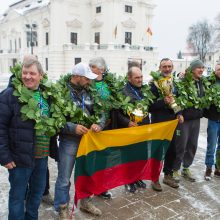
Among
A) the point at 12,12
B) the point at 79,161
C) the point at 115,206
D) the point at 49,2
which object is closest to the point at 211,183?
the point at 115,206

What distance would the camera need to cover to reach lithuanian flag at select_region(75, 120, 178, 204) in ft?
14.0

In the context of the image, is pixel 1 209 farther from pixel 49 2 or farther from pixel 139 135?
pixel 49 2

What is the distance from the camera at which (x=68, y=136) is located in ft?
13.3

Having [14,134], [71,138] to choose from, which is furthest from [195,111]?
[14,134]

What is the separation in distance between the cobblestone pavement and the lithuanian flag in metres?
0.28

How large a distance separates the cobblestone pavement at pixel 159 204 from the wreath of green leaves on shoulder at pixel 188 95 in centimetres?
145

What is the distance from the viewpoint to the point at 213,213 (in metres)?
4.46

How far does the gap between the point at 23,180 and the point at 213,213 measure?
279 centimetres

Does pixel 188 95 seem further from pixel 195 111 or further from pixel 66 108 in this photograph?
A: pixel 66 108

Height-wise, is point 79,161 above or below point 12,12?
below

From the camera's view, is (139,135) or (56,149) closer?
(56,149)

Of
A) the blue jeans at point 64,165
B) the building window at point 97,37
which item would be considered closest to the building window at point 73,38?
the building window at point 97,37

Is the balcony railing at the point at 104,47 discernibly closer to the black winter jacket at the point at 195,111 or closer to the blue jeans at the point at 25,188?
the black winter jacket at the point at 195,111

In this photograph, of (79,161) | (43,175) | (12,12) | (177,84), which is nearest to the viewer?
(43,175)
